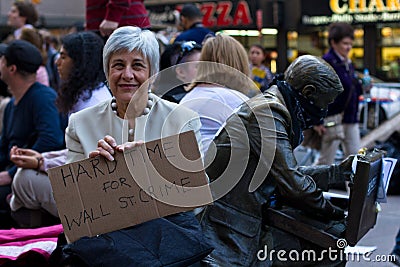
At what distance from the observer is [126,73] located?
11.0 ft

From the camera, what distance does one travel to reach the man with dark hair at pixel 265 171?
10.7ft

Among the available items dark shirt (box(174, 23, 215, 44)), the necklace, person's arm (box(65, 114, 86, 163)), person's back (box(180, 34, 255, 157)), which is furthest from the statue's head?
dark shirt (box(174, 23, 215, 44))

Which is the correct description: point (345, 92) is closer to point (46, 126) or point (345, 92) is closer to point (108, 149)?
point (46, 126)

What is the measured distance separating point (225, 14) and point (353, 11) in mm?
4927

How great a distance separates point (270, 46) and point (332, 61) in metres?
15.5

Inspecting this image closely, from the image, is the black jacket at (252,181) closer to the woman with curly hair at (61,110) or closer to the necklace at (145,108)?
the necklace at (145,108)

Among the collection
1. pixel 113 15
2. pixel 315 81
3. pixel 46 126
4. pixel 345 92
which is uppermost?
pixel 113 15

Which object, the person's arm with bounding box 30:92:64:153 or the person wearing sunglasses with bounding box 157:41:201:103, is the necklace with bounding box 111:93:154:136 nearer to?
the person wearing sunglasses with bounding box 157:41:201:103

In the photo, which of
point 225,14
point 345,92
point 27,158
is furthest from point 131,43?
point 225,14

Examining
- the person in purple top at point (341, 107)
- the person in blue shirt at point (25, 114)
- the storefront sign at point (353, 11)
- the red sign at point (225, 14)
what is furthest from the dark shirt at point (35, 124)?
the red sign at point (225, 14)

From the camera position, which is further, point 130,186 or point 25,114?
point 25,114

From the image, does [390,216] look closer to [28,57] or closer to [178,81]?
[178,81]

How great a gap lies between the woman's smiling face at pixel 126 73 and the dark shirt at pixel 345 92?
13.1 ft

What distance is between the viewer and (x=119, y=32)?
334 cm
